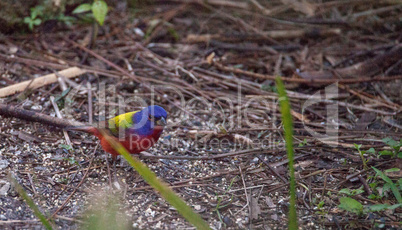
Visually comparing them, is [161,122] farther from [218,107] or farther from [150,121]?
[218,107]

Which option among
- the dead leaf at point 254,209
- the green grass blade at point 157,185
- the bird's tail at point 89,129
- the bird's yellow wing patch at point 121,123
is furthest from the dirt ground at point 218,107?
the green grass blade at point 157,185

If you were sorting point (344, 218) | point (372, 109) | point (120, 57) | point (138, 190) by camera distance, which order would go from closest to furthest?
point (344, 218) < point (138, 190) < point (372, 109) < point (120, 57)

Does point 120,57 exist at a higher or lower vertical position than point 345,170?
higher

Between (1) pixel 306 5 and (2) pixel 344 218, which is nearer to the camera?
(2) pixel 344 218

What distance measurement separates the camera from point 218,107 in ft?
15.5

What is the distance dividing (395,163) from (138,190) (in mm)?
2280

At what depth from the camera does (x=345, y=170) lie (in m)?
3.63

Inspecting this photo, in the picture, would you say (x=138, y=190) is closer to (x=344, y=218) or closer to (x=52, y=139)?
(x=52, y=139)

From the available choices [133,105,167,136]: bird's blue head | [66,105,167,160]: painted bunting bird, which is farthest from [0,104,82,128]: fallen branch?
[133,105,167,136]: bird's blue head

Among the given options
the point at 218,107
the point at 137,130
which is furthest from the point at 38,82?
the point at 218,107

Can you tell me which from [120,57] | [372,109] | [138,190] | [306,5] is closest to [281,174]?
[138,190]

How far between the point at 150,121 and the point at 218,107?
1.27 meters

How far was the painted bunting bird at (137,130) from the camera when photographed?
11.9 ft

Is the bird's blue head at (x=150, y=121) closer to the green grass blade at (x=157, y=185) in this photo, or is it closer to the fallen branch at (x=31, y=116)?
the fallen branch at (x=31, y=116)
